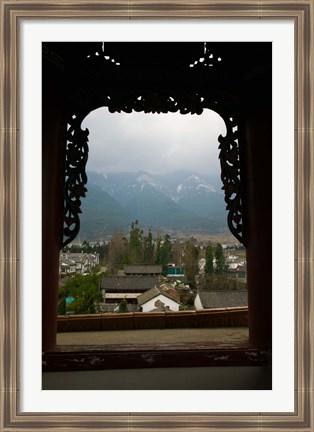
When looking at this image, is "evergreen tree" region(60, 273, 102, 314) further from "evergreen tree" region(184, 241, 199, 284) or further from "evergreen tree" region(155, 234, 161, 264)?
"evergreen tree" region(184, 241, 199, 284)

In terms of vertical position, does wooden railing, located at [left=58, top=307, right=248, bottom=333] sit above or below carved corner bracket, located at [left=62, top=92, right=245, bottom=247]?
below

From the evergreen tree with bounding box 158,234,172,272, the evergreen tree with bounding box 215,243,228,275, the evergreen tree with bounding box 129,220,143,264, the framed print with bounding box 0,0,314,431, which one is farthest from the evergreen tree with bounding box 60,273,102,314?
the framed print with bounding box 0,0,314,431

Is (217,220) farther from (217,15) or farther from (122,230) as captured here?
(217,15)

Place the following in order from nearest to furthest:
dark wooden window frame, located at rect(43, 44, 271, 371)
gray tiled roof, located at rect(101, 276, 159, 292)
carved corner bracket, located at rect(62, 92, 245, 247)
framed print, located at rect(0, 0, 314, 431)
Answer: framed print, located at rect(0, 0, 314, 431) → dark wooden window frame, located at rect(43, 44, 271, 371) → carved corner bracket, located at rect(62, 92, 245, 247) → gray tiled roof, located at rect(101, 276, 159, 292)

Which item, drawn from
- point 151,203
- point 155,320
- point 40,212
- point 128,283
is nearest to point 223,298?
point 155,320

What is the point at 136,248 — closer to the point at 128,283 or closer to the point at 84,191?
the point at 128,283

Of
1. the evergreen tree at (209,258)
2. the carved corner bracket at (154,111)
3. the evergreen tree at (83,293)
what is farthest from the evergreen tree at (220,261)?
the evergreen tree at (83,293)

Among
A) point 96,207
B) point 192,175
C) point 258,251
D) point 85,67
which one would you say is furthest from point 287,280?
point 85,67
